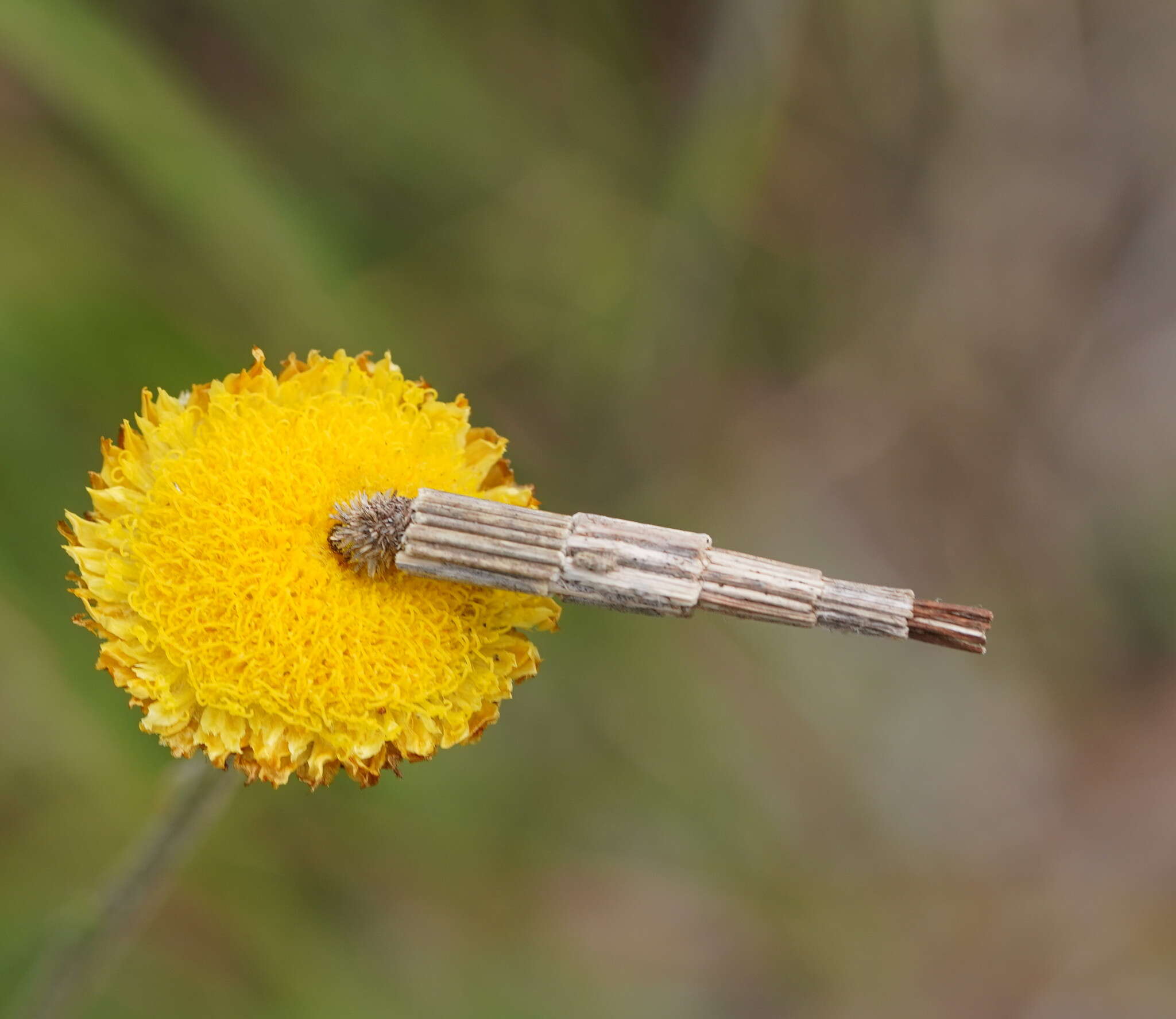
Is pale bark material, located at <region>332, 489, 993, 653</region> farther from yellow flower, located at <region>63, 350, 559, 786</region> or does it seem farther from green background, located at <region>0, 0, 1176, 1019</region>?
green background, located at <region>0, 0, 1176, 1019</region>

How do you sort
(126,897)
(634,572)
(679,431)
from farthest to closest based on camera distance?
(679,431) → (126,897) → (634,572)

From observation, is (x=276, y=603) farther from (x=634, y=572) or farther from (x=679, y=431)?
(x=679, y=431)

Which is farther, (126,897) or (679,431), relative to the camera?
(679,431)

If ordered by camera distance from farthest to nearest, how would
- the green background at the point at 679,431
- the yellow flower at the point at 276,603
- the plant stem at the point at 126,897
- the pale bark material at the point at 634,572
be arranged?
the green background at the point at 679,431, the plant stem at the point at 126,897, the yellow flower at the point at 276,603, the pale bark material at the point at 634,572

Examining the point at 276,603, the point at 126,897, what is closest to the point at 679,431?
the point at 126,897

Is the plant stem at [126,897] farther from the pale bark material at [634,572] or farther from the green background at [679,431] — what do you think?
the pale bark material at [634,572]

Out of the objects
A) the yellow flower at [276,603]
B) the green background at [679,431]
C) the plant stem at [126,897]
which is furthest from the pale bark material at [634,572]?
the green background at [679,431]

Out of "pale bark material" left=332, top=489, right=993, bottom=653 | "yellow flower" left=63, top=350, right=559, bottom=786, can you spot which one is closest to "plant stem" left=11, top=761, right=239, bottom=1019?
"yellow flower" left=63, top=350, right=559, bottom=786
